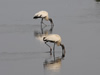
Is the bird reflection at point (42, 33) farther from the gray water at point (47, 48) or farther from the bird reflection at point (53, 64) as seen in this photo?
the bird reflection at point (53, 64)

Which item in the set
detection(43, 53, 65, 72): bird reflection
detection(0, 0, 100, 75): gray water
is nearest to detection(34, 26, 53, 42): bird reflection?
detection(0, 0, 100, 75): gray water

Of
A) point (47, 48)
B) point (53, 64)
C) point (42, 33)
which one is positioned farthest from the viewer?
point (42, 33)

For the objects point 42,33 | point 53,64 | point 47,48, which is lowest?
point 53,64

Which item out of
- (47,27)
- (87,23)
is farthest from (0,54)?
(87,23)

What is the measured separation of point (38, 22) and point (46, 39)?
30.1 feet

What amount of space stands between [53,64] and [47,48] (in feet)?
8.30

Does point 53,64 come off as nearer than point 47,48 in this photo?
Yes

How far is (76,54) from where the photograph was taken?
51.8ft

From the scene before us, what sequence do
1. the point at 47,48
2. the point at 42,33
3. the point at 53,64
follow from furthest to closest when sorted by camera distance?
the point at 42,33 → the point at 47,48 → the point at 53,64

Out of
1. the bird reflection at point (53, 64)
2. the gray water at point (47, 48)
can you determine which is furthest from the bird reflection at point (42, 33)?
the bird reflection at point (53, 64)

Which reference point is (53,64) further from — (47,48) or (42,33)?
(42,33)

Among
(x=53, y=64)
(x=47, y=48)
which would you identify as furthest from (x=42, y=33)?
(x=53, y=64)

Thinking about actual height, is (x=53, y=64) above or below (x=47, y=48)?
below

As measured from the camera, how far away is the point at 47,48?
16.9 m
